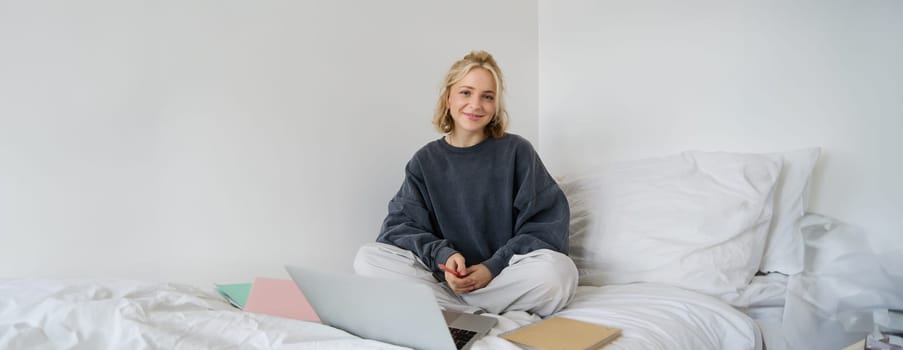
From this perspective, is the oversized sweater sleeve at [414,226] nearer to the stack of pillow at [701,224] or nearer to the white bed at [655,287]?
the white bed at [655,287]

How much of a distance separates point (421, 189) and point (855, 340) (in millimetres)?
926

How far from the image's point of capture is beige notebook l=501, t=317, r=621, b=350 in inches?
34.1

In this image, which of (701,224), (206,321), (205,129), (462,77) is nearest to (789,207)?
(701,224)

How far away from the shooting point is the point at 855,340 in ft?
3.76

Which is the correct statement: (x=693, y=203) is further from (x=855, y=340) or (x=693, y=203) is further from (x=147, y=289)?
(x=147, y=289)

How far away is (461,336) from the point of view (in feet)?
2.85

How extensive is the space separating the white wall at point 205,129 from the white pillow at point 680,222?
59 centimetres

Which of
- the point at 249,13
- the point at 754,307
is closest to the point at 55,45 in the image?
the point at 249,13

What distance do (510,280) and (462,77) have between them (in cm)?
51

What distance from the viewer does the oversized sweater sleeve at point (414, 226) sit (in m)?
1.30

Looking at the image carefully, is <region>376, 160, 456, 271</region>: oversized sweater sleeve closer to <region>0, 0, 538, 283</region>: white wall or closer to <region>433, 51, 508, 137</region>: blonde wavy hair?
<region>433, 51, 508, 137</region>: blonde wavy hair

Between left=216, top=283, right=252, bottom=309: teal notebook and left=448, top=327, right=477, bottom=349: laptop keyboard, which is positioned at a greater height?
left=448, top=327, right=477, bottom=349: laptop keyboard

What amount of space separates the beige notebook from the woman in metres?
0.20

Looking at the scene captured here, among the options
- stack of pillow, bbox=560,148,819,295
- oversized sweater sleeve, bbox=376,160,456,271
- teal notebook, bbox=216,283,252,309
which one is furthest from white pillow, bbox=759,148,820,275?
teal notebook, bbox=216,283,252,309
